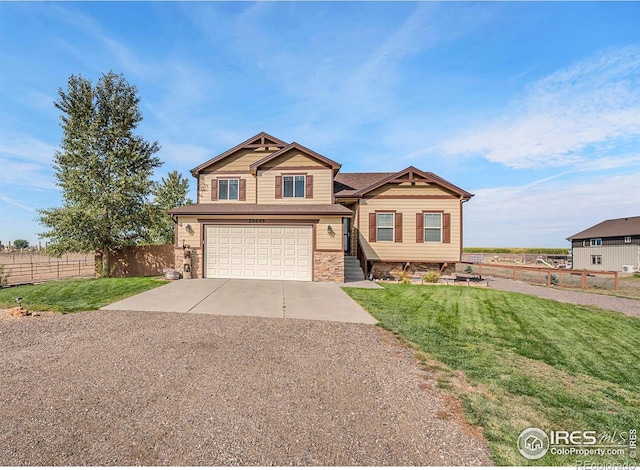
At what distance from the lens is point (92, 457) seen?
2.54 meters

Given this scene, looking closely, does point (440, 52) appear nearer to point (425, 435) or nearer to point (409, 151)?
point (409, 151)

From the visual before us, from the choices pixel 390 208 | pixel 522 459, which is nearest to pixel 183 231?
pixel 390 208

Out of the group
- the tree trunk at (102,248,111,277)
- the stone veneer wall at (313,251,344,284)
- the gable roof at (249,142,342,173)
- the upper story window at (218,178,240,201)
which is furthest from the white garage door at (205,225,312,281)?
the tree trunk at (102,248,111,277)

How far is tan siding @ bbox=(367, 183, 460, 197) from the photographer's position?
15328 mm

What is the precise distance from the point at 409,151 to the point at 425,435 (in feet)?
61.9

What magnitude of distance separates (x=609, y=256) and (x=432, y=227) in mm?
29364

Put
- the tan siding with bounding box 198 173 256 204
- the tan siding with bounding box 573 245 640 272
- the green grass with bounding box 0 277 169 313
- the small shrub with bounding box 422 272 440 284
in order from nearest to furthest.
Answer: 1. the green grass with bounding box 0 277 169 313
2. the small shrub with bounding box 422 272 440 284
3. the tan siding with bounding box 198 173 256 204
4. the tan siding with bounding box 573 245 640 272

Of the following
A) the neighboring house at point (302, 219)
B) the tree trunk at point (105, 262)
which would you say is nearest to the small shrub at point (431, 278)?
the neighboring house at point (302, 219)

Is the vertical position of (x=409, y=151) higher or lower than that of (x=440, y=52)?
lower

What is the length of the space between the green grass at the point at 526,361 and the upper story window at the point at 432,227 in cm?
576

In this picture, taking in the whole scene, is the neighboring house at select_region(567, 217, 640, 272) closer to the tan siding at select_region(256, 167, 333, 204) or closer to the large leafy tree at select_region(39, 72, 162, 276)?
the tan siding at select_region(256, 167, 333, 204)

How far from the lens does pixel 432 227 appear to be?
15.3 m

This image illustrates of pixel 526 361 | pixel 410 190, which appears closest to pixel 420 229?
pixel 410 190

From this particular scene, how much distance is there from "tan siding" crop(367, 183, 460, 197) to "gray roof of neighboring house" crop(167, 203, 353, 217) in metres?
3.18
